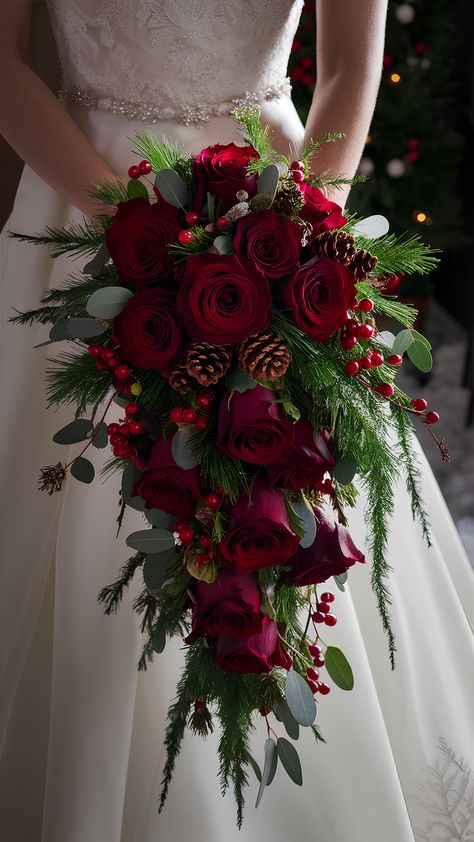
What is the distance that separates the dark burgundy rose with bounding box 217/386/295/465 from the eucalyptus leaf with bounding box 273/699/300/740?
256 mm

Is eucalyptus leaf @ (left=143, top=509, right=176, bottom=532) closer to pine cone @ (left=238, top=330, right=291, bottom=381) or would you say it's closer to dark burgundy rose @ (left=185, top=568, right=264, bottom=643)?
dark burgundy rose @ (left=185, top=568, right=264, bottom=643)

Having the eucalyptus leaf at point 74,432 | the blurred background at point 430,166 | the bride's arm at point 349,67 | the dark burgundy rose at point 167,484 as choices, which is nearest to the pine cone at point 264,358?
the dark burgundy rose at point 167,484

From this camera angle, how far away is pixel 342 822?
3.23ft

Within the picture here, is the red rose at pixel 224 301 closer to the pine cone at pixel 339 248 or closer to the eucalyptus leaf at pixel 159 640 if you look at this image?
the pine cone at pixel 339 248

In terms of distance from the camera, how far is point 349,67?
1089 millimetres

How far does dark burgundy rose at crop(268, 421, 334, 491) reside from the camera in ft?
2.32

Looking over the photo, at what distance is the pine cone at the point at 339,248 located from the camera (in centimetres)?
70

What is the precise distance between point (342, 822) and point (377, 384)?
1.88ft

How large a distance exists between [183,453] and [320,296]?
182 millimetres

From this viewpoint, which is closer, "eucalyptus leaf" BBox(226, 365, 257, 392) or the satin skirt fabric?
"eucalyptus leaf" BBox(226, 365, 257, 392)

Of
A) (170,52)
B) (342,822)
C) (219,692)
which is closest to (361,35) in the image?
(170,52)

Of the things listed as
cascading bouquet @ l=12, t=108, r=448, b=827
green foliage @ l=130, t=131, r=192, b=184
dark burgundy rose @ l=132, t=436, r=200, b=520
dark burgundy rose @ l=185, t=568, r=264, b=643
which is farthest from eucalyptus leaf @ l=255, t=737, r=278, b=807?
green foliage @ l=130, t=131, r=192, b=184

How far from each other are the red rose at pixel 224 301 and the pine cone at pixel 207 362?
1 cm

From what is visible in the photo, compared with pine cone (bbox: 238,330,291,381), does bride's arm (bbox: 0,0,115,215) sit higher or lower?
higher
